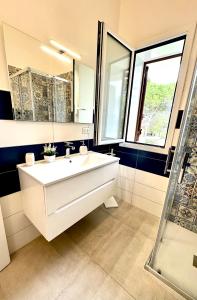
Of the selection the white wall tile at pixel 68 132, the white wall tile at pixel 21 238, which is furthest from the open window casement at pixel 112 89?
the white wall tile at pixel 21 238

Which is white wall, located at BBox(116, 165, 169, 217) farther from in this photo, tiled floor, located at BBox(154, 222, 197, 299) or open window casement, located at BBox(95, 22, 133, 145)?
open window casement, located at BBox(95, 22, 133, 145)

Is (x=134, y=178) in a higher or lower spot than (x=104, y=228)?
higher

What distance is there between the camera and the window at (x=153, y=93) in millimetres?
1838

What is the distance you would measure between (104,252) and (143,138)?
5.29ft

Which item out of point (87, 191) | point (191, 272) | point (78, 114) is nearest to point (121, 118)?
point (78, 114)

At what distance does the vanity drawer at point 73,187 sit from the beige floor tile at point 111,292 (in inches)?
28.1

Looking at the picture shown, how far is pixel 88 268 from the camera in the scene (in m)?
1.22

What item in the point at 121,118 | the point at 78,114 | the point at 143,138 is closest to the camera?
the point at 78,114

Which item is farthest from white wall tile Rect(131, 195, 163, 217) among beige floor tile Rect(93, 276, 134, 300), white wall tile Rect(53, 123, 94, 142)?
white wall tile Rect(53, 123, 94, 142)

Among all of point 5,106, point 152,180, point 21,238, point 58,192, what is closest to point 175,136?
point 152,180

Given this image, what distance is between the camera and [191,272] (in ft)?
3.81

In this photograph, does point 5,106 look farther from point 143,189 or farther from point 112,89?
point 143,189

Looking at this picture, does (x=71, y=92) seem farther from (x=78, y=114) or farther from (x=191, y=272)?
(x=191, y=272)

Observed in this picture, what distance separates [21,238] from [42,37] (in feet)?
6.12
